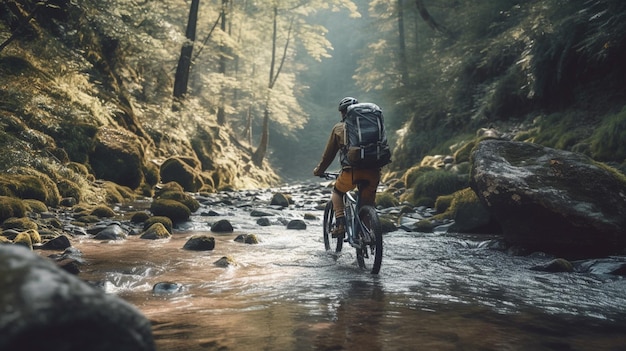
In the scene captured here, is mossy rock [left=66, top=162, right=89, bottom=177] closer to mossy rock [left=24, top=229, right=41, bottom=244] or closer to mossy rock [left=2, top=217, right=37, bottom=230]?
mossy rock [left=2, top=217, right=37, bottom=230]

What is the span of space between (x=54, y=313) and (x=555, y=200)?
5.53m

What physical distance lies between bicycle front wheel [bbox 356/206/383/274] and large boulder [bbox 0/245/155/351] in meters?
3.61

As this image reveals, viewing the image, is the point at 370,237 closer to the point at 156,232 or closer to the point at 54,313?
the point at 156,232

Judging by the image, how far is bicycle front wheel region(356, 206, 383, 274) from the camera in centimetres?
492

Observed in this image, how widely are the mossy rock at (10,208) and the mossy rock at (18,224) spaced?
1.24 feet

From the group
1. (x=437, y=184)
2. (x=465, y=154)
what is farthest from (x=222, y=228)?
(x=465, y=154)

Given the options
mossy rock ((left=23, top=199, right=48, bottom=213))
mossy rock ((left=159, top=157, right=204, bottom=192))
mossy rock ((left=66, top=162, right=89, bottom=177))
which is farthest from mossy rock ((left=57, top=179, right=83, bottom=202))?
mossy rock ((left=159, top=157, right=204, bottom=192))

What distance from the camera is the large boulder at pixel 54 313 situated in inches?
47.0

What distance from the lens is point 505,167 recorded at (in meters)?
6.32

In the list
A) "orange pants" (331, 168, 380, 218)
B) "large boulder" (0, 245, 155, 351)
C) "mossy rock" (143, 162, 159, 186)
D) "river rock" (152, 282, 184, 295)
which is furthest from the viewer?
"mossy rock" (143, 162, 159, 186)

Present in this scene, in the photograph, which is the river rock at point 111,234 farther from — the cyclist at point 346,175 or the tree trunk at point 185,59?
the tree trunk at point 185,59

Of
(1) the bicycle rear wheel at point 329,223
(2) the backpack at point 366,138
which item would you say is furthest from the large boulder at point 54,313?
(1) the bicycle rear wheel at point 329,223

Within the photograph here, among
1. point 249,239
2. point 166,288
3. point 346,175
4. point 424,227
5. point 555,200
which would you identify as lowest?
point 166,288

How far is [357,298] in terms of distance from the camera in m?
3.81
